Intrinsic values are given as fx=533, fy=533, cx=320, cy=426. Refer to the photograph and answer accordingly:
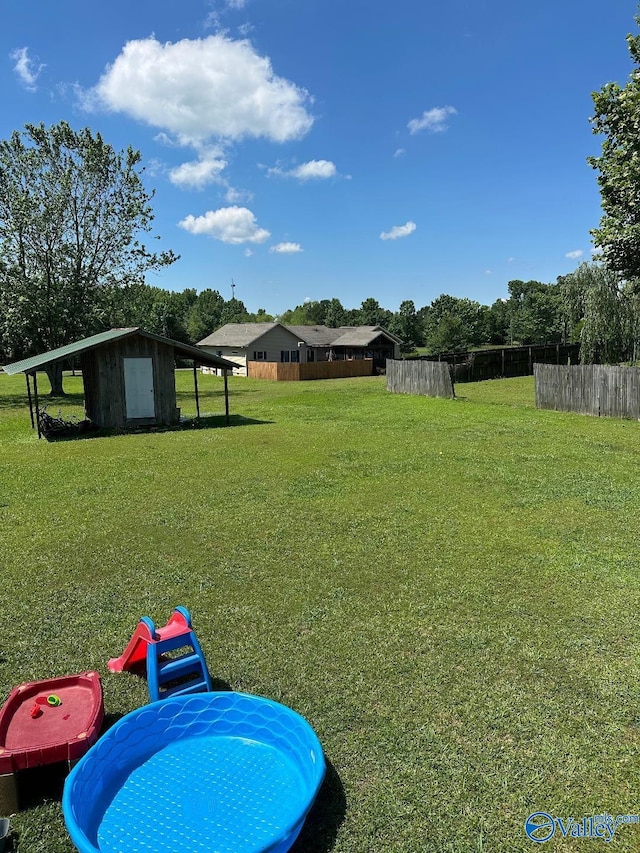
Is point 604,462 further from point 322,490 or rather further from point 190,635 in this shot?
point 190,635

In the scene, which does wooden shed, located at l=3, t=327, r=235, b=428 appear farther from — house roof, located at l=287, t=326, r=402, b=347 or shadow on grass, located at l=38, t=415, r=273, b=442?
house roof, located at l=287, t=326, r=402, b=347

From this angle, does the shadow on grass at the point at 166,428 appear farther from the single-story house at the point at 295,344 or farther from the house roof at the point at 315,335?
the house roof at the point at 315,335

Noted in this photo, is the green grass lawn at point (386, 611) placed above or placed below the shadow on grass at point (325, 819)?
above

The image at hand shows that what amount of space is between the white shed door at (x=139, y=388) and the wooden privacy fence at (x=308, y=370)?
21.0 metres

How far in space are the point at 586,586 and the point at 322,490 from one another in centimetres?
452

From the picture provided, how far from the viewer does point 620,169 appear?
15.0 metres

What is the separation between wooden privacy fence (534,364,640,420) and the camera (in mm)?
16500

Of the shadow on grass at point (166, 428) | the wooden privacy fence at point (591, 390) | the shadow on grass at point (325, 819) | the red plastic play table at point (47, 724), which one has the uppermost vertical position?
the wooden privacy fence at point (591, 390)

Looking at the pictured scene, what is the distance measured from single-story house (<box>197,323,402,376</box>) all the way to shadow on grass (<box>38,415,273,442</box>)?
80.5 feet

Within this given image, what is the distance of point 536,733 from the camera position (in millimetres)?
3242

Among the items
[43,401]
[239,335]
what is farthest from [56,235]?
[239,335]

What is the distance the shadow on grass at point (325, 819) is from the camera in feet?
8.35

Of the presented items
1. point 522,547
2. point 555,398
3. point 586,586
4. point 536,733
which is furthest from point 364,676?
point 555,398

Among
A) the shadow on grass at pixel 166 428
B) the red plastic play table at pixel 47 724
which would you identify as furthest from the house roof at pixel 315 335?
the red plastic play table at pixel 47 724
